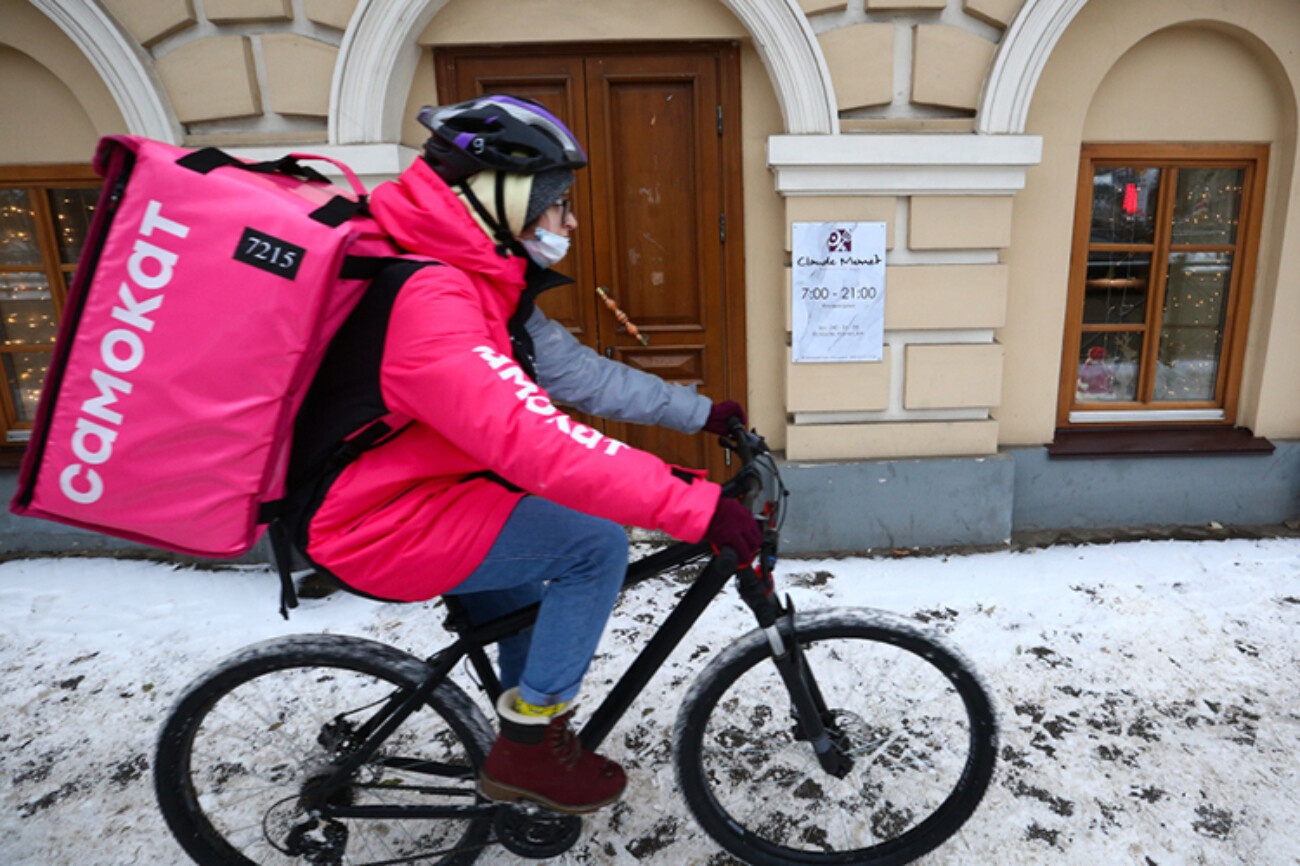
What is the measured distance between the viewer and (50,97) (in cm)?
395

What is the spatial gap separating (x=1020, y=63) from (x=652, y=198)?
1.96 meters

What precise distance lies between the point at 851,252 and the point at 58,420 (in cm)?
341

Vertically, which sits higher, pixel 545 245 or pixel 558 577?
pixel 545 245

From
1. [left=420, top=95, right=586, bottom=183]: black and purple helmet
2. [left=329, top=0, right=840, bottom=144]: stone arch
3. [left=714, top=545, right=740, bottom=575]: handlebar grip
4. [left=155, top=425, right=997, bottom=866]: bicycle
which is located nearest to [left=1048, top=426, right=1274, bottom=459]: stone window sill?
[left=329, top=0, right=840, bottom=144]: stone arch

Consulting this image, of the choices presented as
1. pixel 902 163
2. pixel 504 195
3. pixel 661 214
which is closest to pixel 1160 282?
pixel 902 163

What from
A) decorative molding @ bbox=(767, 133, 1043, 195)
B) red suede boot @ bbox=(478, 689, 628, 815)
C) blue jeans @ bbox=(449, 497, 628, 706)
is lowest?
red suede boot @ bbox=(478, 689, 628, 815)

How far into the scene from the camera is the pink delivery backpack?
135cm

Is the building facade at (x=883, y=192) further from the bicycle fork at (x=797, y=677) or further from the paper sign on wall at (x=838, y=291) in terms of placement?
the bicycle fork at (x=797, y=677)

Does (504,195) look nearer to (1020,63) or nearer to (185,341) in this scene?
(185,341)

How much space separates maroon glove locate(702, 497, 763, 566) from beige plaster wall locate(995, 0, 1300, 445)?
10.4ft

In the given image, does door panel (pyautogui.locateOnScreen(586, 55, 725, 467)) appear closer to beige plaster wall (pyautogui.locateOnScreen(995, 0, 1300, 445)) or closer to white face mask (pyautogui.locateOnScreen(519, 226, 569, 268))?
beige plaster wall (pyautogui.locateOnScreen(995, 0, 1300, 445))

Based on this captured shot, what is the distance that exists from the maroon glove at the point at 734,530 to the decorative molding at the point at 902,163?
2.72 meters

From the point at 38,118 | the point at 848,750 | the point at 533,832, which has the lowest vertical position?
the point at 533,832

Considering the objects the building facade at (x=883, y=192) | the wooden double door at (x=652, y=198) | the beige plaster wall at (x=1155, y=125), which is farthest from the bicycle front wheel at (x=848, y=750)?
the beige plaster wall at (x=1155, y=125)
